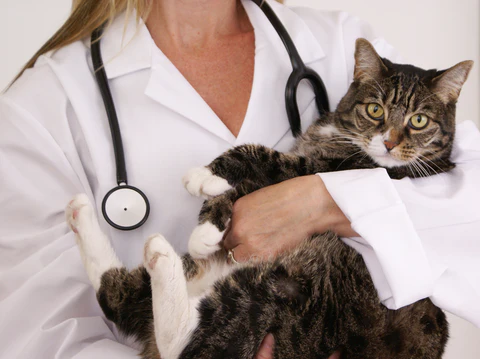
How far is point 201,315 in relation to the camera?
110 centimetres

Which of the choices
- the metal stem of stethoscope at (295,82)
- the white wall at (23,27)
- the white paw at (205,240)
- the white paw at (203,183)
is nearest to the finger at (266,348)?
the white paw at (205,240)

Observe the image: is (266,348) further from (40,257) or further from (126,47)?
(126,47)

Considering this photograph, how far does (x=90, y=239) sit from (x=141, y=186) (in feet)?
0.67

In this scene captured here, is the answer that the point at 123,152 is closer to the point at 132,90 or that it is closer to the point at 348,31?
the point at 132,90

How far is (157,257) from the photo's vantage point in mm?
1079

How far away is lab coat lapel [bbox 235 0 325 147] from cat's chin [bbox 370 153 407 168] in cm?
26

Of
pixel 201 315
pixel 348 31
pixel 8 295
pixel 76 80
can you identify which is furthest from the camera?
pixel 348 31

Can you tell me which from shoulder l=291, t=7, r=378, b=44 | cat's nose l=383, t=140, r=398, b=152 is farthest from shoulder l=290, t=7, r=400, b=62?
cat's nose l=383, t=140, r=398, b=152

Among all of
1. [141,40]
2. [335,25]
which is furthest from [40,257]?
[335,25]

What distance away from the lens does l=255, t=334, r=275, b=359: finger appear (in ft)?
3.47

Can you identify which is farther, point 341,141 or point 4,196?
point 341,141

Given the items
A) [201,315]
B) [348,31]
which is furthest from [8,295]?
[348,31]

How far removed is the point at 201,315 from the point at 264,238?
9.7 inches

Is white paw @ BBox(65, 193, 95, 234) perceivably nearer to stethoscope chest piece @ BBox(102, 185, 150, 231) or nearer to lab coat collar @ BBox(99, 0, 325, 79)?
stethoscope chest piece @ BBox(102, 185, 150, 231)
